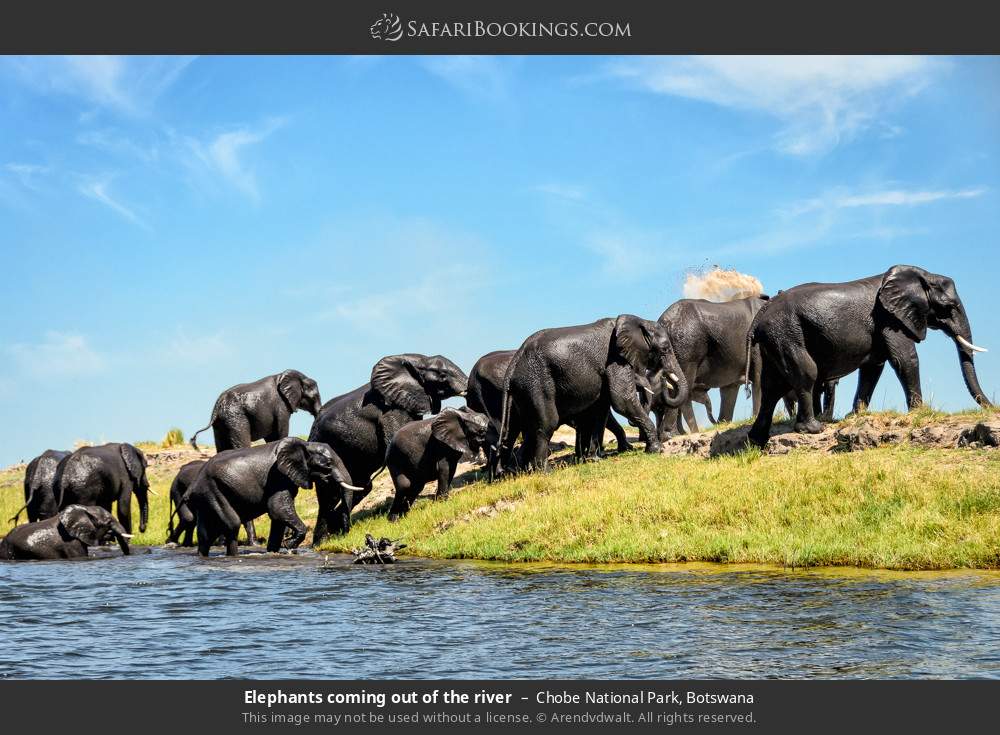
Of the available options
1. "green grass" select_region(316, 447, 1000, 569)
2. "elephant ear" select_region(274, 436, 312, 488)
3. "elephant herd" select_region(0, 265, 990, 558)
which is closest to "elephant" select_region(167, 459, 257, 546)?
"elephant herd" select_region(0, 265, 990, 558)

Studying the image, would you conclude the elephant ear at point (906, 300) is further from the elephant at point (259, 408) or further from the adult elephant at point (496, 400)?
the elephant at point (259, 408)

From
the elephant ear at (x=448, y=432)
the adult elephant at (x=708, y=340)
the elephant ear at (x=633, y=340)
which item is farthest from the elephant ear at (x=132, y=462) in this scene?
the adult elephant at (x=708, y=340)

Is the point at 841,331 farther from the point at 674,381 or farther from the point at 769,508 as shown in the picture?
the point at 769,508

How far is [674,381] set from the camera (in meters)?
20.8

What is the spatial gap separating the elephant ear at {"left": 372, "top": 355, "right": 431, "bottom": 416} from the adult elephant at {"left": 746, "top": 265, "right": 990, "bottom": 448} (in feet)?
19.8

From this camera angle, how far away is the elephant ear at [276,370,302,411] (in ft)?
77.3

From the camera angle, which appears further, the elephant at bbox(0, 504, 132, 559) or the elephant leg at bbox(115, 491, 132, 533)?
the elephant leg at bbox(115, 491, 132, 533)

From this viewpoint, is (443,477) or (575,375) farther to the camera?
(575,375)

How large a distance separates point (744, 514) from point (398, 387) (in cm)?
734

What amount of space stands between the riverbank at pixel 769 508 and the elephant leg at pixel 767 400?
42 cm

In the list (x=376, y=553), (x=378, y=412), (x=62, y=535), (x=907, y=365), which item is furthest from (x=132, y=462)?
(x=907, y=365)

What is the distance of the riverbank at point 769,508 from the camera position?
14195mm

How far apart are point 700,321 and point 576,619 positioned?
461 inches

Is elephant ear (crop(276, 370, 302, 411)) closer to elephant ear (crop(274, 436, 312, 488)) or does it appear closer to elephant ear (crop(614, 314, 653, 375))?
elephant ear (crop(274, 436, 312, 488))
